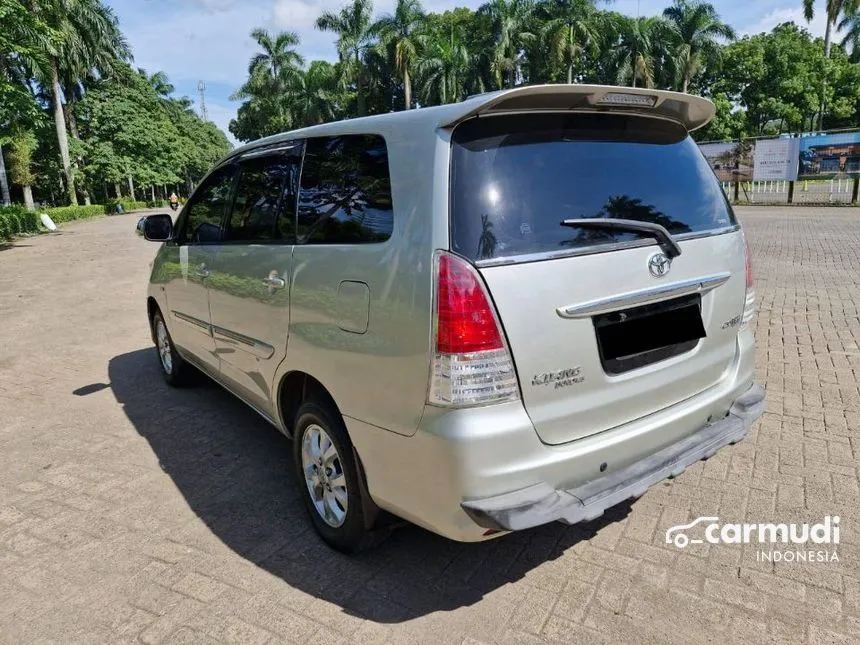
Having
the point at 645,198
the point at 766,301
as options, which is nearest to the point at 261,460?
the point at 645,198

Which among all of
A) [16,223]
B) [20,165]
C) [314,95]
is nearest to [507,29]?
[314,95]

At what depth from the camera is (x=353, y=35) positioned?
153 feet

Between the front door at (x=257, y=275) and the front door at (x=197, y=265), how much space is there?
0.17m

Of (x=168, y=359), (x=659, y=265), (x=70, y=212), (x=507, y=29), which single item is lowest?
(x=168, y=359)

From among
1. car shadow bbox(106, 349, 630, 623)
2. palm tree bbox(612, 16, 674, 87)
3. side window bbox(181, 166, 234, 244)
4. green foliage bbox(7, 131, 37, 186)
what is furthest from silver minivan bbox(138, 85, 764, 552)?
palm tree bbox(612, 16, 674, 87)

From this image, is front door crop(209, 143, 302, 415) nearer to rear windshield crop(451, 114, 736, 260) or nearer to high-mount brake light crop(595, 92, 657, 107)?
rear windshield crop(451, 114, 736, 260)

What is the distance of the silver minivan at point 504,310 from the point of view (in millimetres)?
2146

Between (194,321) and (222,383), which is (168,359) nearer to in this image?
(194,321)

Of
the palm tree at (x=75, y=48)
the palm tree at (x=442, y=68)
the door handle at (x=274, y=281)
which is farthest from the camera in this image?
the palm tree at (x=442, y=68)

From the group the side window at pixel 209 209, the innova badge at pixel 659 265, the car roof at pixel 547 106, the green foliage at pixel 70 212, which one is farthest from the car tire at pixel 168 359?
the green foliage at pixel 70 212

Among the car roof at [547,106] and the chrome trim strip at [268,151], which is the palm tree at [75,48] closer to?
the chrome trim strip at [268,151]

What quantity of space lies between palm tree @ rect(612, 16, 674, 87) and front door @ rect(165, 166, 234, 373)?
45.2m

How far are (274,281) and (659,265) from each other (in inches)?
70.7

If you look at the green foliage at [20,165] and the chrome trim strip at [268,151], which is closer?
the chrome trim strip at [268,151]
